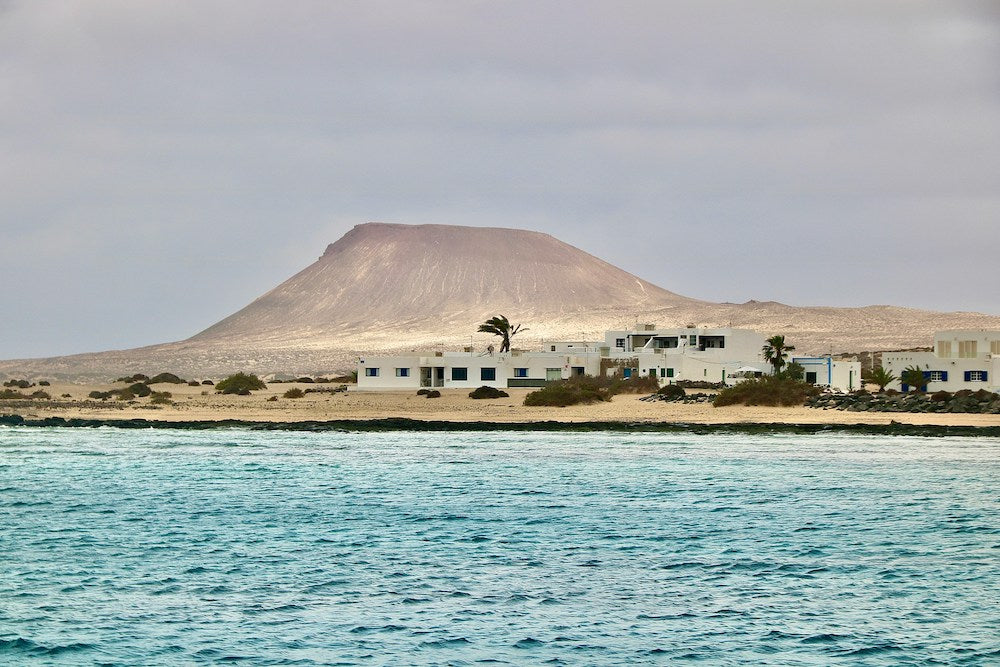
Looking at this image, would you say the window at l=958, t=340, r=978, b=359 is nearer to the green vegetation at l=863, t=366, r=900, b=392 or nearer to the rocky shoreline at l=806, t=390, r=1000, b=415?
the green vegetation at l=863, t=366, r=900, b=392

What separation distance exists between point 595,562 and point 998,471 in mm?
21390

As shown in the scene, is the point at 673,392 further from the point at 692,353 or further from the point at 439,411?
the point at 692,353

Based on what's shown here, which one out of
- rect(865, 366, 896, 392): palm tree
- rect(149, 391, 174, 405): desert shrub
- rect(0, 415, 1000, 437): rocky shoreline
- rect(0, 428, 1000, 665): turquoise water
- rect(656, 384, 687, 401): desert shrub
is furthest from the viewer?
rect(865, 366, 896, 392): palm tree

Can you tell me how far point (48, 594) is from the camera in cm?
1997

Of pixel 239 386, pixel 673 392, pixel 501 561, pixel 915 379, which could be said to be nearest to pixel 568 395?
pixel 673 392

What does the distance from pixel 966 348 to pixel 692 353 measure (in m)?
17.5

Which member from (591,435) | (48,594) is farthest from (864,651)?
(591,435)

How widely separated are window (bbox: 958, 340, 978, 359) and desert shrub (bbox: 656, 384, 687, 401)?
16.2 m

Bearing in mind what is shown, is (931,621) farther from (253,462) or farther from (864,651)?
(253,462)

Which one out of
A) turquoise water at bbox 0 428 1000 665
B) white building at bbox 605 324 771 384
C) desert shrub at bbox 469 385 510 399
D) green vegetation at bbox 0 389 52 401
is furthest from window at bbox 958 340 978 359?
green vegetation at bbox 0 389 52 401

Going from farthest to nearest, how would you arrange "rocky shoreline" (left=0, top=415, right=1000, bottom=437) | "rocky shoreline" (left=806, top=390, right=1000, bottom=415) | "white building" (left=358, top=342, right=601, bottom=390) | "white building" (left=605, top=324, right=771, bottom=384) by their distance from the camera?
1. "white building" (left=358, top=342, right=601, bottom=390)
2. "white building" (left=605, top=324, right=771, bottom=384)
3. "rocky shoreline" (left=806, top=390, right=1000, bottom=415)
4. "rocky shoreline" (left=0, top=415, right=1000, bottom=437)

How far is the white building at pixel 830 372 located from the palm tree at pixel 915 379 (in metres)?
5.49

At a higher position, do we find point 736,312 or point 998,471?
point 736,312

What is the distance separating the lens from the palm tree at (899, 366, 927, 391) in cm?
7200
